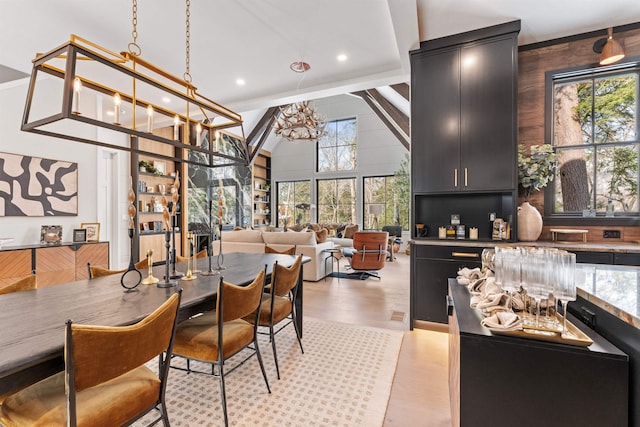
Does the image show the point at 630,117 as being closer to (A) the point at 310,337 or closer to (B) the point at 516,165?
→ (B) the point at 516,165

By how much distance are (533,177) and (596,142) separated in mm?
865

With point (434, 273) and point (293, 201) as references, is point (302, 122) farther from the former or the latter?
point (293, 201)

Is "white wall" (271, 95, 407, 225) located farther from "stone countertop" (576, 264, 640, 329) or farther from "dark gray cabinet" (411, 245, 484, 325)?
"stone countertop" (576, 264, 640, 329)

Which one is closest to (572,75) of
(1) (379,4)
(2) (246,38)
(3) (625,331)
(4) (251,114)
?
(1) (379,4)

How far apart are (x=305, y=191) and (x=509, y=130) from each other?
28.9 feet

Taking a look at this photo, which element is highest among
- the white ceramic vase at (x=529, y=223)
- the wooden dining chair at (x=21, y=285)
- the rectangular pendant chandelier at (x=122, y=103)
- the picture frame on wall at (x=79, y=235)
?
the rectangular pendant chandelier at (x=122, y=103)

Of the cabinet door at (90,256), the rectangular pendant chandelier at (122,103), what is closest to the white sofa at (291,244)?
the rectangular pendant chandelier at (122,103)

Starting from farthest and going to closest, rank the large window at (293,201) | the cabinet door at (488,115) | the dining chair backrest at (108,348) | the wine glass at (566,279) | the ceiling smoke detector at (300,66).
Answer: the large window at (293,201) → the ceiling smoke detector at (300,66) → the cabinet door at (488,115) → the wine glass at (566,279) → the dining chair backrest at (108,348)

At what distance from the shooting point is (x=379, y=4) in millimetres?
2582

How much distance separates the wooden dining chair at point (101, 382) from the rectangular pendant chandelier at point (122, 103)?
1.19 metres

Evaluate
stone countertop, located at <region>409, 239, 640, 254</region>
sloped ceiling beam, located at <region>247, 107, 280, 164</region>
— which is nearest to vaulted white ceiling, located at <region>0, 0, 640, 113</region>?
stone countertop, located at <region>409, 239, 640, 254</region>

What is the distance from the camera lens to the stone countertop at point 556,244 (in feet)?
8.21

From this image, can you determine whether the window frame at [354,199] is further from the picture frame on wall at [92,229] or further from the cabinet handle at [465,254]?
→ the cabinet handle at [465,254]

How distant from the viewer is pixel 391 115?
8102 millimetres
